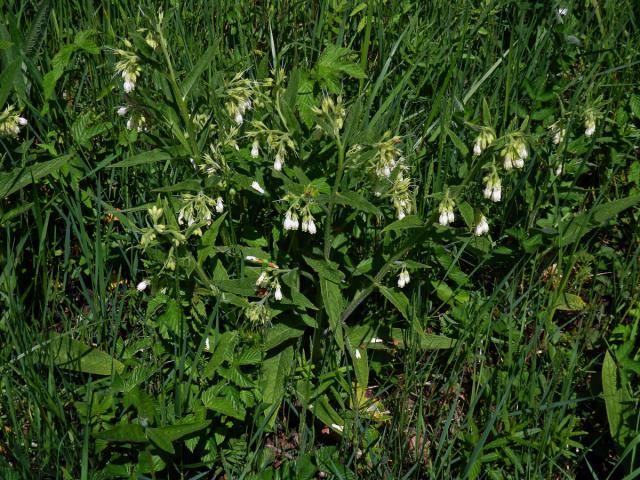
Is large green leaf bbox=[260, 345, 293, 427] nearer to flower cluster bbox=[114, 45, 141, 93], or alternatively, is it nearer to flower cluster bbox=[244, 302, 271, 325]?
flower cluster bbox=[244, 302, 271, 325]

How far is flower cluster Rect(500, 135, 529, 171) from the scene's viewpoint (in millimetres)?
2211

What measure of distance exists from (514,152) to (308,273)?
0.79m

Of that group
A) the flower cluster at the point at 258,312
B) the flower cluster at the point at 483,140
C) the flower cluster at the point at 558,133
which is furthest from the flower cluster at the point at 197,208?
the flower cluster at the point at 558,133

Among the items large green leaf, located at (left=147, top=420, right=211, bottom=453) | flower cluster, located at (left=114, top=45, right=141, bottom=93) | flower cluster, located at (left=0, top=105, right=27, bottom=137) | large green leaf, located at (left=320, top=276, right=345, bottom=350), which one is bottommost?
large green leaf, located at (left=147, top=420, right=211, bottom=453)

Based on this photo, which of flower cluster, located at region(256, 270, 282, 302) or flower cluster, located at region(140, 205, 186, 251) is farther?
flower cluster, located at region(256, 270, 282, 302)

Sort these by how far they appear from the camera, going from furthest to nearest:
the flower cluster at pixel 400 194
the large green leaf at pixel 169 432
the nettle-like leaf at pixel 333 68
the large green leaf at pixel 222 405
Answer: the nettle-like leaf at pixel 333 68 → the flower cluster at pixel 400 194 → the large green leaf at pixel 222 405 → the large green leaf at pixel 169 432

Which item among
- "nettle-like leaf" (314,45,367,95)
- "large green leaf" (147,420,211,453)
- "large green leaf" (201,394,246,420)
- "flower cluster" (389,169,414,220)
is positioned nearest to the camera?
"large green leaf" (147,420,211,453)

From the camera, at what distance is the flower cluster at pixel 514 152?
2.21 m

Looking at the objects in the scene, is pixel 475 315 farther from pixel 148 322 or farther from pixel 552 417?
pixel 148 322

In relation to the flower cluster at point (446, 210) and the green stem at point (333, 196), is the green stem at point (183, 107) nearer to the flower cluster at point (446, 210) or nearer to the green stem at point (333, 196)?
the green stem at point (333, 196)

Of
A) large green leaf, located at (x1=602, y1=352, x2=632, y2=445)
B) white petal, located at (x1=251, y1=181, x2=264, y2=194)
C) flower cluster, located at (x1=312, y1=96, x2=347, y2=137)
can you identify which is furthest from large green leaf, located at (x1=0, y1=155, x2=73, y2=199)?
large green leaf, located at (x1=602, y1=352, x2=632, y2=445)

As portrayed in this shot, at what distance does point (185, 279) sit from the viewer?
2502mm

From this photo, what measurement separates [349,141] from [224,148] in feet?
1.50

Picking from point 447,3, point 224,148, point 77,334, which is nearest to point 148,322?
point 77,334
